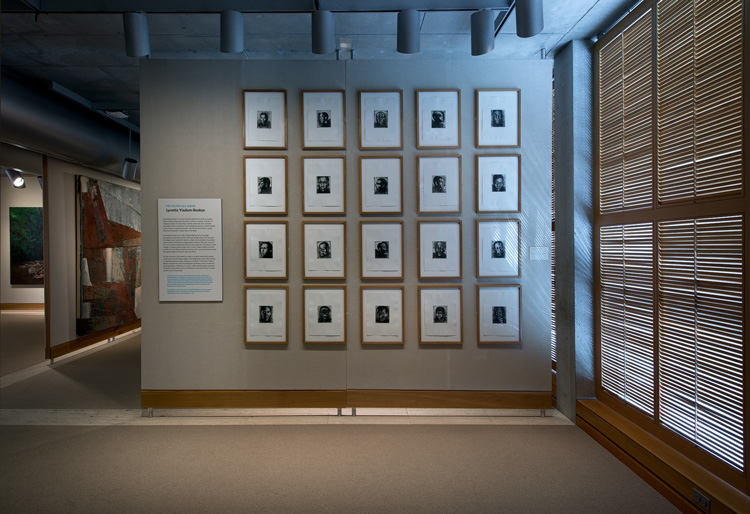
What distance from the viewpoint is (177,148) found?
12.1 ft

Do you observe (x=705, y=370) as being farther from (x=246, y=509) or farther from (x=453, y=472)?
(x=246, y=509)

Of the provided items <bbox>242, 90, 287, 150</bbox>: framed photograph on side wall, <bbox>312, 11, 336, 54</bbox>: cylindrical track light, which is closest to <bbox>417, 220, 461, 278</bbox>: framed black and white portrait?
<bbox>242, 90, 287, 150</bbox>: framed photograph on side wall

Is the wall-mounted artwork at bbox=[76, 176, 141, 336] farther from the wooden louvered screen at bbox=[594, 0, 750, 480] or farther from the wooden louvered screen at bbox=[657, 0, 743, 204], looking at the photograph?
the wooden louvered screen at bbox=[657, 0, 743, 204]

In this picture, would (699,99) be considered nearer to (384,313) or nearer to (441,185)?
(441,185)

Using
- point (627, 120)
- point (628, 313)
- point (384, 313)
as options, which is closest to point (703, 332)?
point (628, 313)

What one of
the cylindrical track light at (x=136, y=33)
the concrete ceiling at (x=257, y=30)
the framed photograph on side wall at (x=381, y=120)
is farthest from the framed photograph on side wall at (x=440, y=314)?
the cylindrical track light at (x=136, y=33)

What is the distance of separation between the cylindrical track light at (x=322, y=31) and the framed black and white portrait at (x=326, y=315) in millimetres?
1952

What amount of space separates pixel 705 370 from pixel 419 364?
203cm

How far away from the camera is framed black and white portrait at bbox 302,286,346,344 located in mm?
3697

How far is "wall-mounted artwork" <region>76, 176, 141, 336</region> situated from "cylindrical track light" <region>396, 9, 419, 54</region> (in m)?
5.60

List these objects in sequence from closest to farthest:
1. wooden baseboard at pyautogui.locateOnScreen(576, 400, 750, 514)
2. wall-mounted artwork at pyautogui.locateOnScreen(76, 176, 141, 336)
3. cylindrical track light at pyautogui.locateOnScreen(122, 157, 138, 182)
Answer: wooden baseboard at pyautogui.locateOnScreen(576, 400, 750, 514) < cylindrical track light at pyautogui.locateOnScreen(122, 157, 138, 182) < wall-mounted artwork at pyautogui.locateOnScreen(76, 176, 141, 336)

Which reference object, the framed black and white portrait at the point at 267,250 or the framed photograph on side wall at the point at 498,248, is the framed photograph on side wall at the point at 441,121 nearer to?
the framed photograph on side wall at the point at 498,248

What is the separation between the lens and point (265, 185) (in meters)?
3.68

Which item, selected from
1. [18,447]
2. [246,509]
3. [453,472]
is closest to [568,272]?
[453,472]
